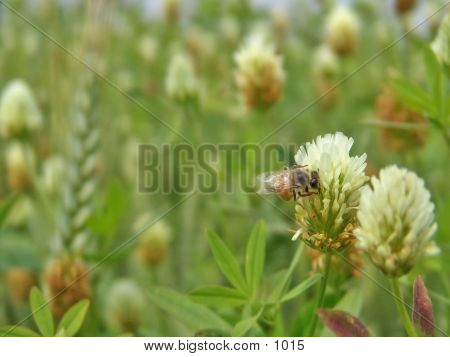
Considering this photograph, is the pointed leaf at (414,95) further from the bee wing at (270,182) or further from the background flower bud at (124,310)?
the background flower bud at (124,310)

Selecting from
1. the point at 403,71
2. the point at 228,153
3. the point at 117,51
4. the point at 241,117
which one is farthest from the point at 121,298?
the point at 117,51

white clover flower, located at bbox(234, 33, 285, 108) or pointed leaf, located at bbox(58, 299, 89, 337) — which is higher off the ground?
white clover flower, located at bbox(234, 33, 285, 108)

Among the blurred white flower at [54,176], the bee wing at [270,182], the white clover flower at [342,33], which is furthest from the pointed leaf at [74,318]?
the white clover flower at [342,33]

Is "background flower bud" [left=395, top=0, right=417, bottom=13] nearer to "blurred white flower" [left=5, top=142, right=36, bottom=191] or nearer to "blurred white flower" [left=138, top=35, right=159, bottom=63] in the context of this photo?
"blurred white flower" [left=5, top=142, right=36, bottom=191]

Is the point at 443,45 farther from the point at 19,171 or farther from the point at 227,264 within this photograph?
the point at 19,171

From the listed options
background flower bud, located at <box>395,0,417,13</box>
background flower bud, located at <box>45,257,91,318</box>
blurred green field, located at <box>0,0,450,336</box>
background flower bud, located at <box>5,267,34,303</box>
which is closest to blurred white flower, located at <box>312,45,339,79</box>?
blurred green field, located at <box>0,0,450,336</box>

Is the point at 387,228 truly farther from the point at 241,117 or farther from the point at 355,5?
the point at 355,5
